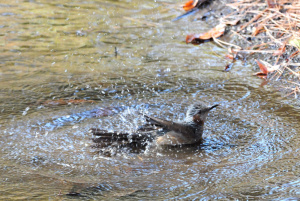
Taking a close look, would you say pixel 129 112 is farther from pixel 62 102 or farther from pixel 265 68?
pixel 265 68

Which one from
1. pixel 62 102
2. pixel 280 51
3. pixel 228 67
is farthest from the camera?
pixel 228 67

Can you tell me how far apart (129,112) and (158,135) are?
2.72 feet

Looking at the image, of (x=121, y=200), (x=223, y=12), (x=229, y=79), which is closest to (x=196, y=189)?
(x=121, y=200)

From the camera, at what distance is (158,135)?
4242 mm

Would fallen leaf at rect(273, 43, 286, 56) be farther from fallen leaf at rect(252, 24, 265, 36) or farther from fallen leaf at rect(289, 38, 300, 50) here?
fallen leaf at rect(252, 24, 265, 36)

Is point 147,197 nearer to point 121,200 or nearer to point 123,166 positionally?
point 121,200

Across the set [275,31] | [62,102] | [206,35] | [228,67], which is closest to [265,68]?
[228,67]

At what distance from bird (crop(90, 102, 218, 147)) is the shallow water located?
0.13m

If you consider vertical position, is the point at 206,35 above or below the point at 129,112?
above

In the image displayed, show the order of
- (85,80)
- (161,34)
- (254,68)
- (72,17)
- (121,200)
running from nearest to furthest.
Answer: (121,200), (85,80), (254,68), (161,34), (72,17)

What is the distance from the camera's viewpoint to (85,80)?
596 centimetres

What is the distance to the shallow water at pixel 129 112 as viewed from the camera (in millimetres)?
3293

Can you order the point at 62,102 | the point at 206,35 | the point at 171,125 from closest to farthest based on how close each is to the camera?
the point at 171,125 < the point at 62,102 < the point at 206,35

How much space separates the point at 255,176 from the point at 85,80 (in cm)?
331
